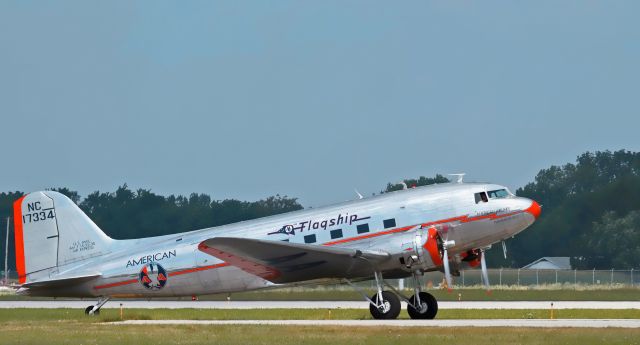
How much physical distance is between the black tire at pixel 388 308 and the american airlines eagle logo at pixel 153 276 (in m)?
6.53

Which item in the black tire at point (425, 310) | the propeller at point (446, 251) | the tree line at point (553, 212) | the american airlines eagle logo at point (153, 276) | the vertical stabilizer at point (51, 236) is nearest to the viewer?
the propeller at point (446, 251)

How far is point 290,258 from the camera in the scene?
3375 centimetres

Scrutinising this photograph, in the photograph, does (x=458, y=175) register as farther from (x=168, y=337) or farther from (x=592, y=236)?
(x=592, y=236)

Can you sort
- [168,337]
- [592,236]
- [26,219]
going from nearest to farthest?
[168,337] < [26,219] < [592,236]

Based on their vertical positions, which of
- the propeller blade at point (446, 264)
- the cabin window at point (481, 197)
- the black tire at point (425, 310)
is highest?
the cabin window at point (481, 197)

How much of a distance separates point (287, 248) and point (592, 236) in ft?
158

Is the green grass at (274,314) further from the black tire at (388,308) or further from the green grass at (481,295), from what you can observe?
the green grass at (481,295)

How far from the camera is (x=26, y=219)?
38125 millimetres

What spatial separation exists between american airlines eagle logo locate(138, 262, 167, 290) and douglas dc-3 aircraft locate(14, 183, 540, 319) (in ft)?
0.10

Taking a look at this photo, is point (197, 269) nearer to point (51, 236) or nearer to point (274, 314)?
point (51, 236)

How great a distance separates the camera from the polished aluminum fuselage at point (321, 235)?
33.9m

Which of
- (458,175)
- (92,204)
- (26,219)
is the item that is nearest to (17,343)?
(26,219)

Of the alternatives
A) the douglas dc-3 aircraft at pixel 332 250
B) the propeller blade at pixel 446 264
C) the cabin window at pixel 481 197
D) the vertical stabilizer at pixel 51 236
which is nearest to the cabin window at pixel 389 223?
the douglas dc-3 aircraft at pixel 332 250

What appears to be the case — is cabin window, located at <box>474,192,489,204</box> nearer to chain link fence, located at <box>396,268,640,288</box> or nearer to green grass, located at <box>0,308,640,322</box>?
green grass, located at <box>0,308,640,322</box>
